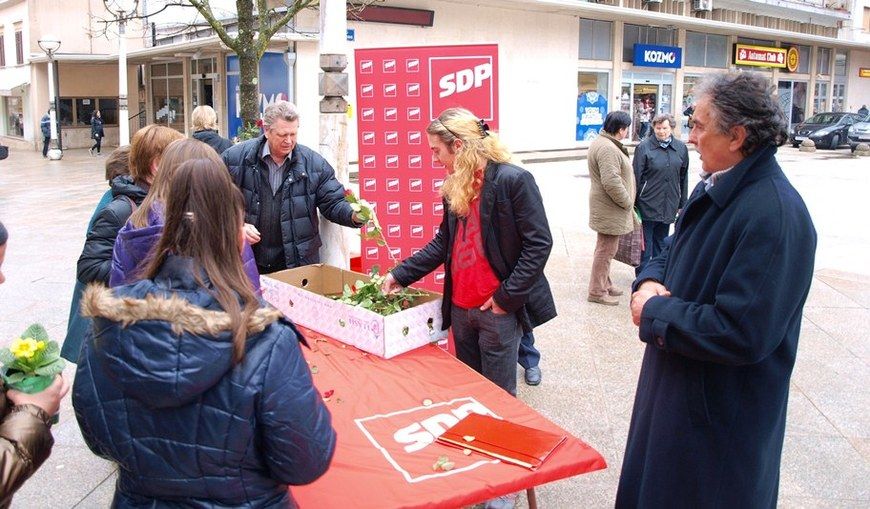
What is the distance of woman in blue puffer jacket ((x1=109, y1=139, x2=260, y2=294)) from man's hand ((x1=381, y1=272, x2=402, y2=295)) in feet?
5.01

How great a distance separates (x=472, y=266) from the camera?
3662 mm

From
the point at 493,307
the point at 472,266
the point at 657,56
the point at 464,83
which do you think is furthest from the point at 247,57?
the point at 657,56

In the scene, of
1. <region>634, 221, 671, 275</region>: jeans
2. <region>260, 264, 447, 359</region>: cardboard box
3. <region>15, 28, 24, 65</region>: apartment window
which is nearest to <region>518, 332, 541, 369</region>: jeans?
<region>260, 264, 447, 359</region>: cardboard box

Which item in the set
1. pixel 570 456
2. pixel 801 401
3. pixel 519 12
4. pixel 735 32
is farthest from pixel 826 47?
pixel 570 456

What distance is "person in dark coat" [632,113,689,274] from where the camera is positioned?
280 inches

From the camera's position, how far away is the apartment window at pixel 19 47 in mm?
33781

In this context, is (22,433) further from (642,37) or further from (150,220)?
(642,37)

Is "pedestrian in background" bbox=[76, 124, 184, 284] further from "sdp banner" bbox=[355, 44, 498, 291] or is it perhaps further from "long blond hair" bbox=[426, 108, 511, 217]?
"sdp banner" bbox=[355, 44, 498, 291]

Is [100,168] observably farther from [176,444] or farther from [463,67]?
[176,444]

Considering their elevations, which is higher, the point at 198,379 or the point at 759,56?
the point at 759,56

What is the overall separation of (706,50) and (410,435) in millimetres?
33601

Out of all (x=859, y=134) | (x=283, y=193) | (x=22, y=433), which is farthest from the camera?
(x=859, y=134)

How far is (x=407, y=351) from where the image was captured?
12.2 feet

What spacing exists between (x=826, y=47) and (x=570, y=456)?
44.2m
